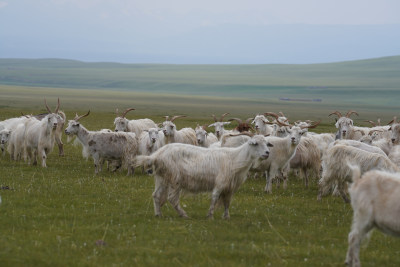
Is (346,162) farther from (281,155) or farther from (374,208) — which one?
(374,208)

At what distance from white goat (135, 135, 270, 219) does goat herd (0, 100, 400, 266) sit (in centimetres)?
2

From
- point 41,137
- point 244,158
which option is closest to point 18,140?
point 41,137

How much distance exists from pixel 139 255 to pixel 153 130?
27.4ft

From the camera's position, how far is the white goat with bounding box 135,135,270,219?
990 centimetres

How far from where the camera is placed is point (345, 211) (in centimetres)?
1133

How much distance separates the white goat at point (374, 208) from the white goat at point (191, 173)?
10.5 feet

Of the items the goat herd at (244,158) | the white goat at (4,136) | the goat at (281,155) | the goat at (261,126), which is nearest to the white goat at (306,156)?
the goat herd at (244,158)

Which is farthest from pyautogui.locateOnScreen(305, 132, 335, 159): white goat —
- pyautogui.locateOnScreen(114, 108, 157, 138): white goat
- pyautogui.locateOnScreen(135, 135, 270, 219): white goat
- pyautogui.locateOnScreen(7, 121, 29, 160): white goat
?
pyautogui.locateOnScreen(7, 121, 29, 160): white goat

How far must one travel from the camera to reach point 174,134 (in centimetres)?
1664

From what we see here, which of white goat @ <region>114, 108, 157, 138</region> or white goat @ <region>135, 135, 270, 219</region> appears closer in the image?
white goat @ <region>135, 135, 270, 219</region>

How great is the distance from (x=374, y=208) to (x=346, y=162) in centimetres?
476

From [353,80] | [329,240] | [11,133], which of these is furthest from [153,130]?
[353,80]

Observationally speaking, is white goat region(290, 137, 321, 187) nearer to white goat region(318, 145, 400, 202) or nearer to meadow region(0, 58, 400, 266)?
meadow region(0, 58, 400, 266)

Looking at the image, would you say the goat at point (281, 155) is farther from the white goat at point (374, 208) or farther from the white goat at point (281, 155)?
the white goat at point (374, 208)
